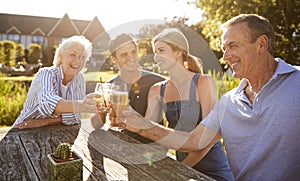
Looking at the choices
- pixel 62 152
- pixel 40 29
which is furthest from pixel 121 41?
pixel 40 29

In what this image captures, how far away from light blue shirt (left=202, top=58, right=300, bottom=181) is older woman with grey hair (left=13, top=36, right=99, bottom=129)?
102cm

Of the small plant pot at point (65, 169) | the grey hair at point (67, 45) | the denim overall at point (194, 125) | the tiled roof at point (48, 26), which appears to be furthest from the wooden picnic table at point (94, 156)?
the tiled roof at point (48, 26)

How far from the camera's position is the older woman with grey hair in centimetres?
233

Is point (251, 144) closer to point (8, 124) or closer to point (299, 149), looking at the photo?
point (299, 149)

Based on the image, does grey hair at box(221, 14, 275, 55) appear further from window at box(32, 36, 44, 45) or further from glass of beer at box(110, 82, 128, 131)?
window at box(32, 36, 44, 45)

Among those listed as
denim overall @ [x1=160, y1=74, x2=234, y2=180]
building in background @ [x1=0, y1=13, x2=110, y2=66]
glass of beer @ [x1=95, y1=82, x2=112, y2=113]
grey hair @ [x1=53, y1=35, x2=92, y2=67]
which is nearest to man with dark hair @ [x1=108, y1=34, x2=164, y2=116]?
grey hair @ [x1=53, y1=35, x2=92, y2=67]

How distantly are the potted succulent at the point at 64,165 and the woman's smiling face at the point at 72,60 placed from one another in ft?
5.30

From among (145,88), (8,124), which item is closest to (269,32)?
(145,88)

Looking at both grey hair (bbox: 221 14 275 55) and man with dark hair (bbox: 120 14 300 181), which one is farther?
grey hair (bbox: 221 14 275 55)

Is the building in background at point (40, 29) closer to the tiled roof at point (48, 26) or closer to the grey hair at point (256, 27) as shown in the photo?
the tiled roof at point (48, 26)

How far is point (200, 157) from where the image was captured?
82.7 inches

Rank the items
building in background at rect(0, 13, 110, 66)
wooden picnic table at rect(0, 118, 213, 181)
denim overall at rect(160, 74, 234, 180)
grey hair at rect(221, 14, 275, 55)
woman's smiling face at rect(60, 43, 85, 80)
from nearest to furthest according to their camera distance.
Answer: wooden picnic table at rect(0, 118, 213, 181) → grey hair at rect(221, 14, 275, 55) → denim overall at rect(160, 74, 234, 180) → woman's smiling face at rect(60, 43, 85, 80) → building in background at rect(0, 13, 110, 66)

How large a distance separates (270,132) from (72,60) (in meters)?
1.86

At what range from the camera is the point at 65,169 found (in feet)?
4.08
